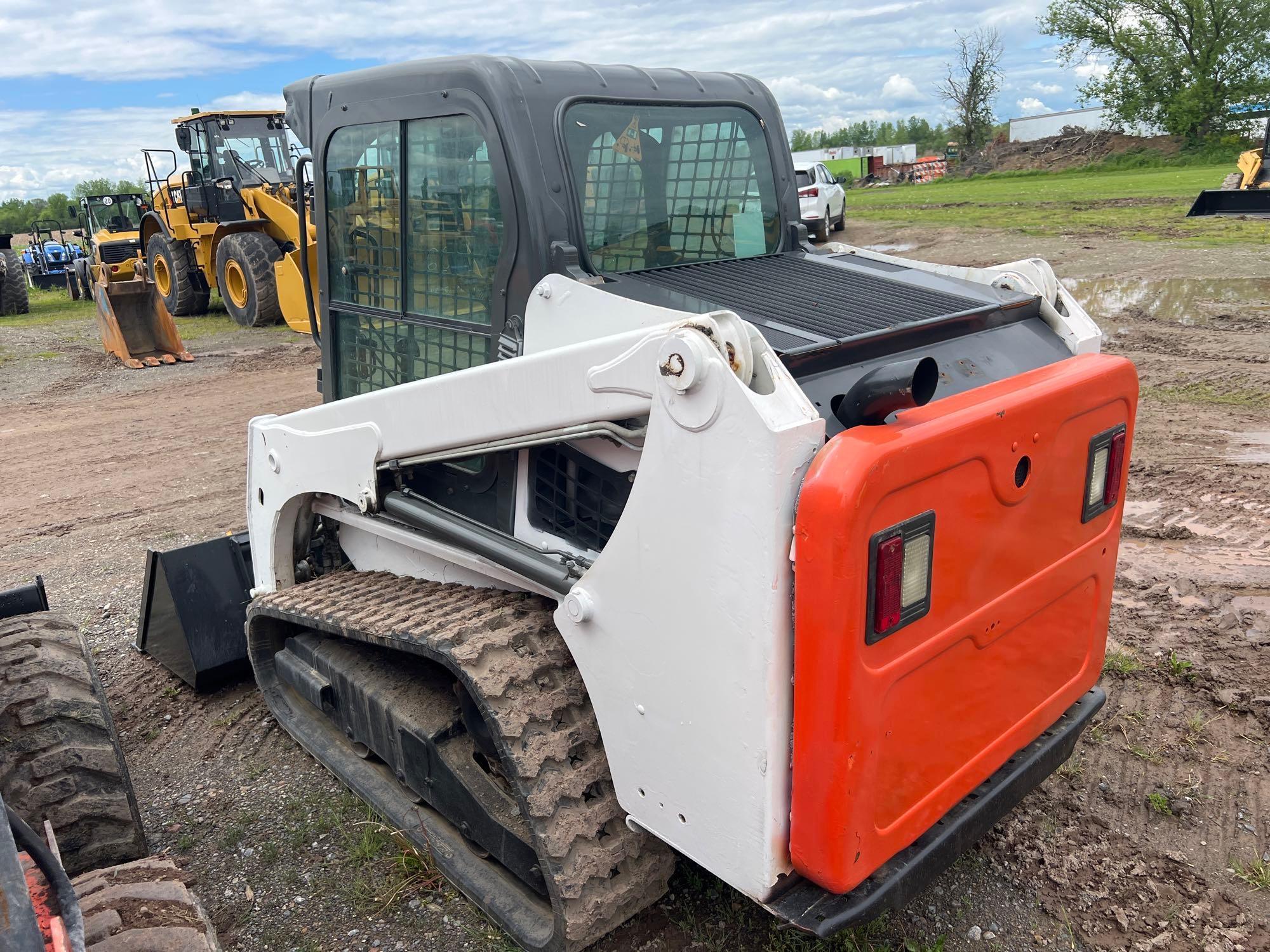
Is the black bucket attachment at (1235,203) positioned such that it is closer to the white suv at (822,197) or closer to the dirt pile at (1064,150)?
the white suv at (822,197)

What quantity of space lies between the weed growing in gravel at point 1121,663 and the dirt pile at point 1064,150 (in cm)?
3764

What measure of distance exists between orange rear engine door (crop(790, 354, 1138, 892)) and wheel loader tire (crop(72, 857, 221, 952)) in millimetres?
1279

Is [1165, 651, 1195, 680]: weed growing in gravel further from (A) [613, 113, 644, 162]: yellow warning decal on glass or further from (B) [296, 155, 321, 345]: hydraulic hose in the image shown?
(B) [296, 155, 321, 345]: hydraulic hose

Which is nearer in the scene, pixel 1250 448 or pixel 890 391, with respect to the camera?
pixel 890 391

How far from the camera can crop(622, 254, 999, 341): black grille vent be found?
8.42ft

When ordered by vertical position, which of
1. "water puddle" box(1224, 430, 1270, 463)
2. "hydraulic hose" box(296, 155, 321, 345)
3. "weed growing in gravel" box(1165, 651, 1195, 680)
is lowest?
"weed growing in gravel" box(1165, 651, 1195, 680)

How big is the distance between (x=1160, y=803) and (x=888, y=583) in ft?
6.04

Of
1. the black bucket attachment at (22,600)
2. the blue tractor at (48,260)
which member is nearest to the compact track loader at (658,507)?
the black bucket attachment at (22,600)

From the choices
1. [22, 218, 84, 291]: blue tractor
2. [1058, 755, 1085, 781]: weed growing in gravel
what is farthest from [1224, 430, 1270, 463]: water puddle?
[22, 218, 84, 291]: blue tractor

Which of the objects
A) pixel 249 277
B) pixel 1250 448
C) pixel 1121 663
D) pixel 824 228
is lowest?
pixel 1121 663

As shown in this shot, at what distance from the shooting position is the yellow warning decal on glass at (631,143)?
2861 mm

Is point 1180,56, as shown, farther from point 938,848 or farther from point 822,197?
point 938,848

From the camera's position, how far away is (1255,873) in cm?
281

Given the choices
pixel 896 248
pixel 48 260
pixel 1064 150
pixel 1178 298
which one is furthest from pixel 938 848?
pixel 1064 150
